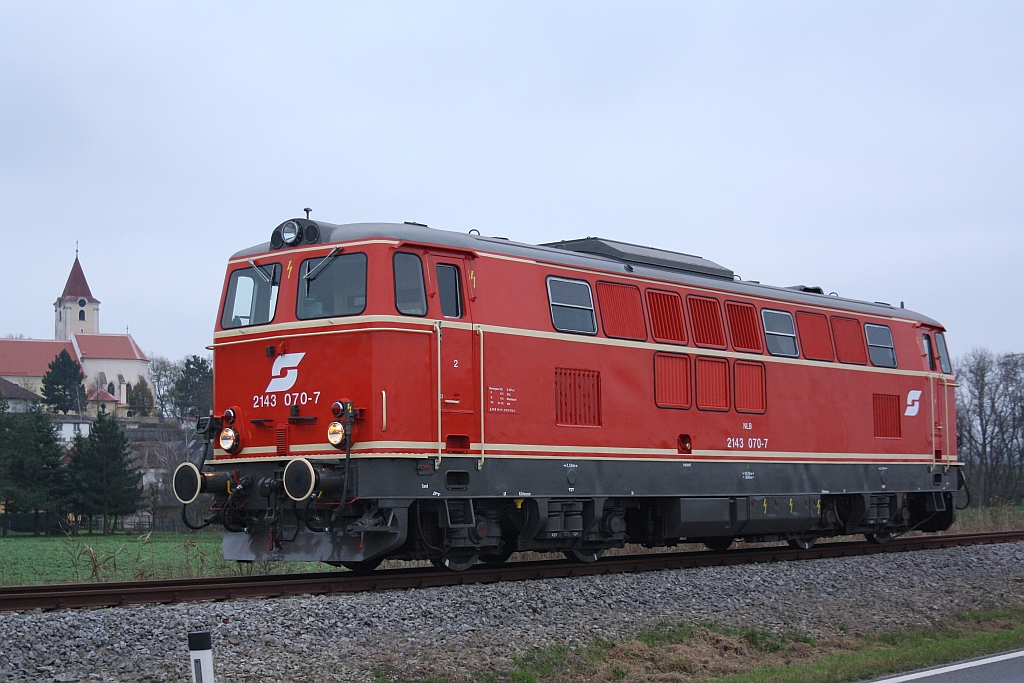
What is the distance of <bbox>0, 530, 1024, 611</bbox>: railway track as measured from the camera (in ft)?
34.8

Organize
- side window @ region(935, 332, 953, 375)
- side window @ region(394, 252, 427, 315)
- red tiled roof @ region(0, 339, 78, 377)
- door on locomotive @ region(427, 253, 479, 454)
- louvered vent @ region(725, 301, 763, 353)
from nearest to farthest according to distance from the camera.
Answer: side window @ region(394, 252, 427, 315) → door on locomotive @ region(427, 253, 479, 454) → louvered vent @ region(725, 301, 763, 353) → side window @ region(935, 332, 953, 375) → red tiled roof @ region(0, 339, 78, 377)

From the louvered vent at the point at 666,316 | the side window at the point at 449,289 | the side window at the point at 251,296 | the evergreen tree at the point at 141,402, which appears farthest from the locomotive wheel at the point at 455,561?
the evergreen tree at the point at 141,402

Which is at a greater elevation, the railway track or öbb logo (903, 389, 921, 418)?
öbb logo (903, 389, 921, 418)

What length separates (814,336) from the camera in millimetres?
18500

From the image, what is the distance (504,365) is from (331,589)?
345 cm

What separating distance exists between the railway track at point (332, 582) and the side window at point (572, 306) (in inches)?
125

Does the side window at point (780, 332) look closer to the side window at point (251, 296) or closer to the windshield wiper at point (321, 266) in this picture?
the windshield wiper at point (321, 266)

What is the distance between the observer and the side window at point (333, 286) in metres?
12.6

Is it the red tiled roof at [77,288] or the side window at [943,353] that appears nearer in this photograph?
the side window at [943,353]

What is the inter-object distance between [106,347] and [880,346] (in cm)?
13992

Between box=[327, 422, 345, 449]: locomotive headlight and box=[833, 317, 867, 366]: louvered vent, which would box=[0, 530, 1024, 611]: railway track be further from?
box=[833, 317, 867, 366]: louvered vent

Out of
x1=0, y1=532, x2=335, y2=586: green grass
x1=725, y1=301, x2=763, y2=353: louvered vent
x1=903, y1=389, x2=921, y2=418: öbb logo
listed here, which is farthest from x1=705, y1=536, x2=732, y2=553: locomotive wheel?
x1=0, y1=532, x2=335, y2=586: green grass

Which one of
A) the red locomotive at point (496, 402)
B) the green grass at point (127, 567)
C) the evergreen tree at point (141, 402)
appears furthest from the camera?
the evergreen tree at point (141, 402)

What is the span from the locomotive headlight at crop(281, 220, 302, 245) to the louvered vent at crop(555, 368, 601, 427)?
3.72m
